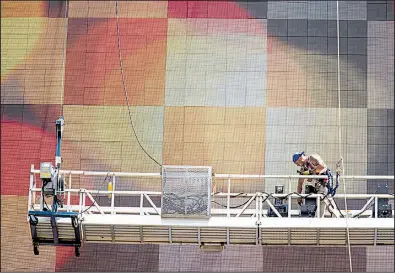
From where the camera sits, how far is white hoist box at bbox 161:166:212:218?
16062 mm

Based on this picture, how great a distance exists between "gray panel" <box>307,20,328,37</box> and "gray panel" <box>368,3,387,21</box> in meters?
0.75

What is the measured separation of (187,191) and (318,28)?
4.83 meters

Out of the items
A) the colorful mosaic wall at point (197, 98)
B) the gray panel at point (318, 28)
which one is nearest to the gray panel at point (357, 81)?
the colorful mosaic wall at point (197, 98)

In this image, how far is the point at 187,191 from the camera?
16078 mm

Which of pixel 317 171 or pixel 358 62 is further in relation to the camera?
pixel 358 62

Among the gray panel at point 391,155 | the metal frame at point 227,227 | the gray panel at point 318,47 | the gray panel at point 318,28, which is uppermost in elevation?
the gray panel at point 318,28

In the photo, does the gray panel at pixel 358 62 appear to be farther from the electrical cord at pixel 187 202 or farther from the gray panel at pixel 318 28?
the electrical cord at pixel 187 202

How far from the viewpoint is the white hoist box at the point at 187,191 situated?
16062mm

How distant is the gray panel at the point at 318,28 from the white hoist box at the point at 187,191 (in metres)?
4.45

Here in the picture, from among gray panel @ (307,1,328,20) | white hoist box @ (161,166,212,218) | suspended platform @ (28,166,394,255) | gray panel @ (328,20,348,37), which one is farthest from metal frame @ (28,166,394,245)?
gray panel @ (307,1,328,20)

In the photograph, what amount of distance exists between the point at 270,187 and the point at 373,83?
94.7 inches

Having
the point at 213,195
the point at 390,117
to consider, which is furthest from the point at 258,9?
the point at 213,195

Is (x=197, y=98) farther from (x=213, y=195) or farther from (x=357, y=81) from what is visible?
(x=213, y=195)

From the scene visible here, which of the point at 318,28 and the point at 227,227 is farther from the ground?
the point at 318,28
